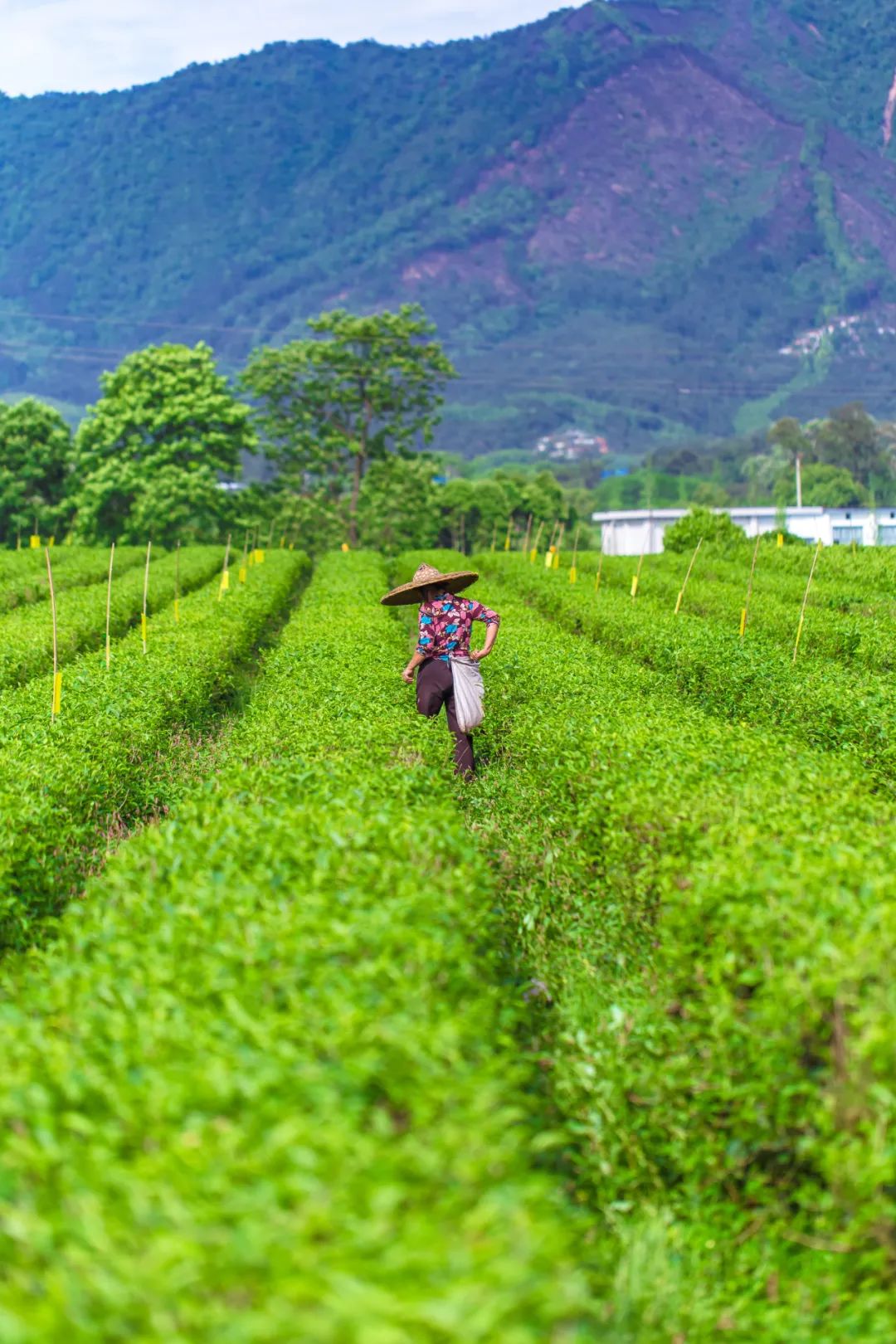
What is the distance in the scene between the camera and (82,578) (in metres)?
28.9

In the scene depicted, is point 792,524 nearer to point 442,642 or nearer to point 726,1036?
point 442,642

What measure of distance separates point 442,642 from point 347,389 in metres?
52.1

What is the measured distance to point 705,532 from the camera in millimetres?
34188

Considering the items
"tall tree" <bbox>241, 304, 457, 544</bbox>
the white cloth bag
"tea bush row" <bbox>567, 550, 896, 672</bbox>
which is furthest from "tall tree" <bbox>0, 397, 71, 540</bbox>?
the white cloth bag

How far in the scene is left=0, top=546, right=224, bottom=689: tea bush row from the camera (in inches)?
596

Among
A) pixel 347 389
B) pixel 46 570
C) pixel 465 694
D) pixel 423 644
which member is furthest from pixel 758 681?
pixel 347 389

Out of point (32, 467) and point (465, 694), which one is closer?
point (465, 694)

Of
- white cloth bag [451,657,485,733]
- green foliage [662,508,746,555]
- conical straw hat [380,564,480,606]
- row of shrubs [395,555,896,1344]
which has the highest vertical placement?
green foliage [662,508,746,555]

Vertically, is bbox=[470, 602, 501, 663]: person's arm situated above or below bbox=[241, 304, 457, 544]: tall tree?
below

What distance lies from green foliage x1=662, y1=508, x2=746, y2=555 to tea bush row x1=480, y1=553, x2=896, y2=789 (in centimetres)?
1487

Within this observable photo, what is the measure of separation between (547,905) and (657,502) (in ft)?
443

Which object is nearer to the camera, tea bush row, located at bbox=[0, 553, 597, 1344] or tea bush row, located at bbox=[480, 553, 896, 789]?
tea bush row, located at bbox=[0, 553, 597, 1344]

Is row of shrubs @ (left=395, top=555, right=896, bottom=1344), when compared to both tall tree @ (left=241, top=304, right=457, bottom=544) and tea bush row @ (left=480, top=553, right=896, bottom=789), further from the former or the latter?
tall tree @ (left=241, top=304, right=457, bottom=544)

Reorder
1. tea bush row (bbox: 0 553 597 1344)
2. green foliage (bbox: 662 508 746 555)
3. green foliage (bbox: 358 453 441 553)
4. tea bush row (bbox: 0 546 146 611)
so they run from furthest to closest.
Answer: green foliage (bbox: 358 453 441 553) → green foliage (bbox: 662 508 746 555) → tea bush row (bbox: 0 546 146 611) → tea bush row (bbox: 0 553 597 1344)
